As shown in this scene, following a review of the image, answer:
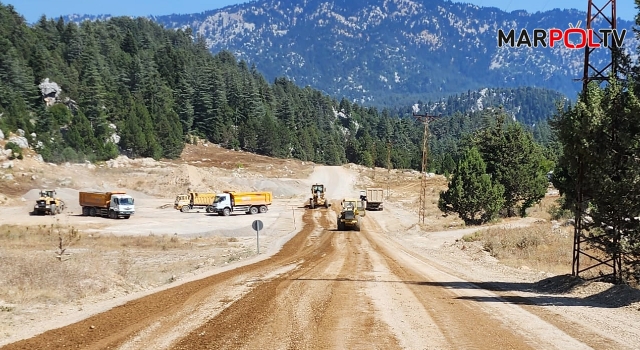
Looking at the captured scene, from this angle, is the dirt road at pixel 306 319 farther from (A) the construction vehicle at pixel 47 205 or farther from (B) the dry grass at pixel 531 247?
(A) the construction vehicle at pixel 47 205

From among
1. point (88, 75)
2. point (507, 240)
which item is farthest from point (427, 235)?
point (88, 75)

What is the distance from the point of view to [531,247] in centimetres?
3647

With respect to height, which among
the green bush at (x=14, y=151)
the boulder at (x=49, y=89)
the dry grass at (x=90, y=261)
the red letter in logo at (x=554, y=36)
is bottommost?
the dry grass at (x=90, y=261)

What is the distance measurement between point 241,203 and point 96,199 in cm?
1674

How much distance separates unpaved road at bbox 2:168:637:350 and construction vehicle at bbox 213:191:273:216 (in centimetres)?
4540

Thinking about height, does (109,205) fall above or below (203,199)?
below

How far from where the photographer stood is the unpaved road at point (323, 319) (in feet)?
38.1

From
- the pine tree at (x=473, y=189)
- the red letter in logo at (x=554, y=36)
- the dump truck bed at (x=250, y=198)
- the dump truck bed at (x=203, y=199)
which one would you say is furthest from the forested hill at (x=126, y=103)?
the red letter in logo at (x=554, y=36)

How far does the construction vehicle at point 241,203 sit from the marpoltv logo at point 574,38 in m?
49.3

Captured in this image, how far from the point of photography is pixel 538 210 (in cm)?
7469

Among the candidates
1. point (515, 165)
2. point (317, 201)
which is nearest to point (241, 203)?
point (317, 201)

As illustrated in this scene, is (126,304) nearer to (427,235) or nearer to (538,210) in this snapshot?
(427,235)

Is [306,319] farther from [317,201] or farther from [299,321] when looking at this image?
[317,201]

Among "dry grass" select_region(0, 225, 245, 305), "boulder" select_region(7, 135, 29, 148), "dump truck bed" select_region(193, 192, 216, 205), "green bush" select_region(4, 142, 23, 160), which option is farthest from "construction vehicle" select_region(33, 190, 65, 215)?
"boulder" select_region(7, 135, 29, 148)
